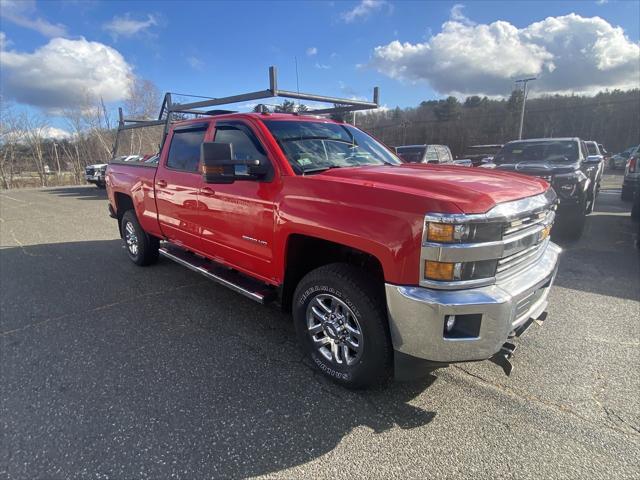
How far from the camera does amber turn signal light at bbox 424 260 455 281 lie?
6.91 ft

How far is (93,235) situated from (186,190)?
5.39 meters

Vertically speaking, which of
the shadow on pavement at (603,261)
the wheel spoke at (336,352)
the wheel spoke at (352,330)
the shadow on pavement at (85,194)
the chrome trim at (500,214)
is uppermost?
the chrome trim at (500,214)

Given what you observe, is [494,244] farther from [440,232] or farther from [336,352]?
[336,352]

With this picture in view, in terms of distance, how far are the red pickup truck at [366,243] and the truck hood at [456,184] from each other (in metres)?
0.01

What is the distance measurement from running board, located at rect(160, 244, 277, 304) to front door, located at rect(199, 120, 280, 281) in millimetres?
134

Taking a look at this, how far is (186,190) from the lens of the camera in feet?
13.4

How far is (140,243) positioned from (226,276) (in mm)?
2435

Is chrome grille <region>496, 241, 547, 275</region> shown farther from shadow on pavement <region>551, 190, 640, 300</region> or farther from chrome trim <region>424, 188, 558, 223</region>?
shadow on pavement <region>551, 190, 640, 300</region>

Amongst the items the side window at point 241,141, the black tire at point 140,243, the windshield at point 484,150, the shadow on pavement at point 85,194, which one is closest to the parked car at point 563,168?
the side window at point 241,141

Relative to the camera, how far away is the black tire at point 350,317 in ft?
7.99

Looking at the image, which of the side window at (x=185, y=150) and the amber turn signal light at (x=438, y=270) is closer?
the amber turn signal light at (x=438, y=270)

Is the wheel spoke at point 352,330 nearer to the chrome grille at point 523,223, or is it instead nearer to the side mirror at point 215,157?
the chrome grille at point 523,223

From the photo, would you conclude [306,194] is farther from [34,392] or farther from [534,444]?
[34,392]

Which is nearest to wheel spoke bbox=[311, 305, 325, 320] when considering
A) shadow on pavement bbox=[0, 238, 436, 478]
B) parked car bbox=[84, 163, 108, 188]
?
shadow on pavement bbox=[0, 238, 436, 478]
